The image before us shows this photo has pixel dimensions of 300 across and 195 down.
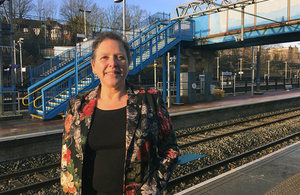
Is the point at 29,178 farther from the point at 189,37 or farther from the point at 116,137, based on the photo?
the point at 189,37

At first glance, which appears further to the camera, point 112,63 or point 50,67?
point 50,67

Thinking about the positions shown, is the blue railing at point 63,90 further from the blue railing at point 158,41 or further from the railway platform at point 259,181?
the railway platform at point 259,181

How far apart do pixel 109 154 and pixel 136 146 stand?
21cm

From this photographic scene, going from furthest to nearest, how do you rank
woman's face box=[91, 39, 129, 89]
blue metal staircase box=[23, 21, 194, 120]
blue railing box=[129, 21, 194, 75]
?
blue railing box=[129, 21, 194, 75] → blue metal staircase box=[23, 21, 194, 120] → woman's face box=[91, 39, 129, 89]

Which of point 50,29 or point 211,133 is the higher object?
point 50,29

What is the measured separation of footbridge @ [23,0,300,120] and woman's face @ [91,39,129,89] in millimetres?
9541

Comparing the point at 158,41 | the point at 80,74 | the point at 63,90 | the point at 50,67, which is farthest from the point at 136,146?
the point at 50,67

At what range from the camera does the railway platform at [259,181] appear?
444 cm

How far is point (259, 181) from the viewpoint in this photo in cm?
496

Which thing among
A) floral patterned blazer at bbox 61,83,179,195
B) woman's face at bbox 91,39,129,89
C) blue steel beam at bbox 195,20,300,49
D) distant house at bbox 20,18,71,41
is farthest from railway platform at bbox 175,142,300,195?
distant house at bbox 20,18,71,41

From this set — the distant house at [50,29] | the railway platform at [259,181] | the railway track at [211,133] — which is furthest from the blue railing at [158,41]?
the distant house at [50,29]

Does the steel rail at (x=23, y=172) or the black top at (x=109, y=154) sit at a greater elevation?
the black top at (x=109, y=154)

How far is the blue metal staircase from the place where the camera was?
11.4 metres

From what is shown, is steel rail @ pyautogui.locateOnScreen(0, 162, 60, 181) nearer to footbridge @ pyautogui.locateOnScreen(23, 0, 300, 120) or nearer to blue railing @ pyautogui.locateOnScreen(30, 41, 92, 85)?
footbridge @ pyautogui.locateOnScreen(23, 0, 300, 120)
